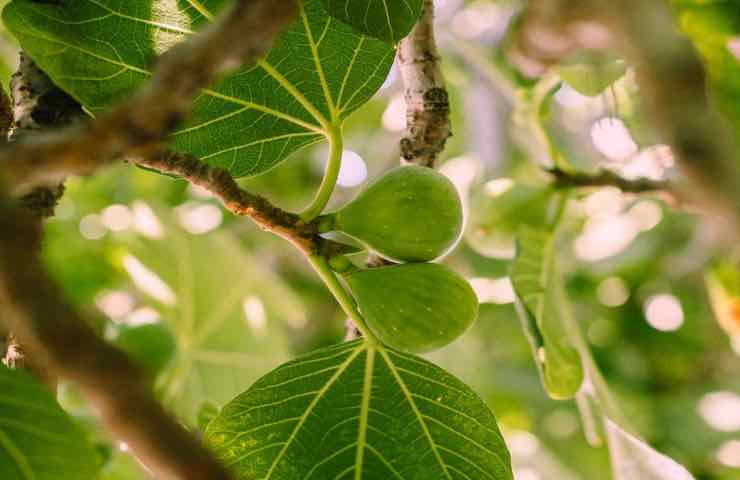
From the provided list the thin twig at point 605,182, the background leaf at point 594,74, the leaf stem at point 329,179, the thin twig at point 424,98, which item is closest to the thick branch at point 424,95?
the thin twig at point 424,98

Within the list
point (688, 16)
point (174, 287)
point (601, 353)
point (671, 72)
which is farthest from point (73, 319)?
point (601, 353)

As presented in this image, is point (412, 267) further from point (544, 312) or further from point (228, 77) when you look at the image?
point (544, 312)

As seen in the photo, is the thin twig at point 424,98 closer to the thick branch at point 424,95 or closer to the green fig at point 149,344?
the thick branch at point 424,95

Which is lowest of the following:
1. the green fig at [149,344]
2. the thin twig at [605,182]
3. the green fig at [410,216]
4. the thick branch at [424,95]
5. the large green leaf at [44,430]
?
the large green leaf at [44,430]

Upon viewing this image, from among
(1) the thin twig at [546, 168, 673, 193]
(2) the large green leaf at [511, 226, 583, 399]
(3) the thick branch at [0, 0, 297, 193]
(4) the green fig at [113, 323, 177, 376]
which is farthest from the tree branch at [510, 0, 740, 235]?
(4) the green fig at [113, 323, 177, 376]

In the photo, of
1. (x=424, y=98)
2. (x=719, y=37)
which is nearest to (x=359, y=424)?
(x=424, y=98)

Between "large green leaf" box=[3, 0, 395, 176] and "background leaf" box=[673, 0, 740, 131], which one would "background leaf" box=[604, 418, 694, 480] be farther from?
"large green leaf" box=[3, 0, 395, 176]

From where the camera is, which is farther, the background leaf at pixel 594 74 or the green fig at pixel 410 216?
the background leaf at pixel 594 74

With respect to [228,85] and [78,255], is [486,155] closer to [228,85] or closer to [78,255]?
[78,255]
